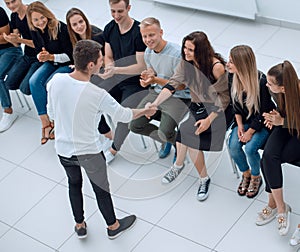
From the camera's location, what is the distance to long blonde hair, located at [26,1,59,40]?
166 inches

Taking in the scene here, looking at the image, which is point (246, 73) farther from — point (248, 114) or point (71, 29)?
point (71, 29)

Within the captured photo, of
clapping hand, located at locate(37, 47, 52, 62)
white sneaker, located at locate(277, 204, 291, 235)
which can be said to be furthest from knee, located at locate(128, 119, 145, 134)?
white sneaker, located at locate(277, 204, 291, 235)

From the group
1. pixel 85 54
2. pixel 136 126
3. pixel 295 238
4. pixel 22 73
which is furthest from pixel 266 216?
pixel 22 73

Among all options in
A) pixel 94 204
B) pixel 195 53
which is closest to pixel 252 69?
pixel 195 53

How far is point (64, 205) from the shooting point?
4.04 meters

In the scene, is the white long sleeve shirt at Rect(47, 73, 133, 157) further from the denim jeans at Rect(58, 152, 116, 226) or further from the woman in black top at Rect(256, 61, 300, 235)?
the woman in black top at Rect(256, 61, 300, 235)

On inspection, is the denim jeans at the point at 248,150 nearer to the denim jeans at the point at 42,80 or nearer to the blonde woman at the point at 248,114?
the blonde woman at the point at 248,114

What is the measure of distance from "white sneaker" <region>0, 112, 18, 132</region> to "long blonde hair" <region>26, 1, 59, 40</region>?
3.04 ft

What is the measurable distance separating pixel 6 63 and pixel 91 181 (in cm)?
172

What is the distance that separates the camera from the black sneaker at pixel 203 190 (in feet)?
12.5

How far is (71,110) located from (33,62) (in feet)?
5.36

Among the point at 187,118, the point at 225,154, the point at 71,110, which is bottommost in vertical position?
the point at 225,154

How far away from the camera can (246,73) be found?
11.0 feet

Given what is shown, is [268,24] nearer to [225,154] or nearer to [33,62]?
[225,154]
